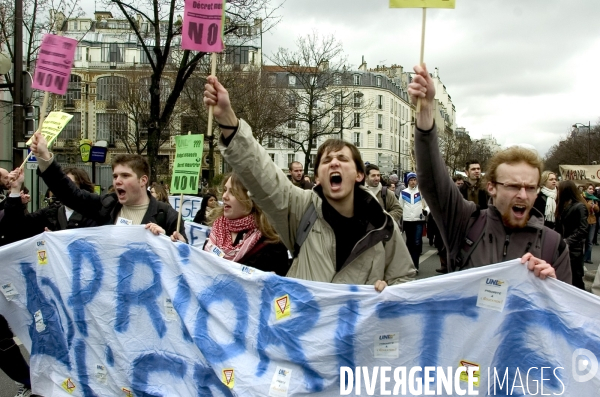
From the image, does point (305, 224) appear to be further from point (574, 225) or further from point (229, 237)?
point (574, 225)

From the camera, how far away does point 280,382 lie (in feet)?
9.27

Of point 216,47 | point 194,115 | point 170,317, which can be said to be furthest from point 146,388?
point 194,115

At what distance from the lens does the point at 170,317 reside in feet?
11.1

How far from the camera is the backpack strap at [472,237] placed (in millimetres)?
2592

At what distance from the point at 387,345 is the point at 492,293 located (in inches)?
21.6

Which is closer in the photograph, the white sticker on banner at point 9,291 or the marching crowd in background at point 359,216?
the marching crowd in background at point 359,216

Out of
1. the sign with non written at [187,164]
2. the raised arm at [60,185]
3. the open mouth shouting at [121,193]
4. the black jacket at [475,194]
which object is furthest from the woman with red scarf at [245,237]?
the black jacket at [475,194]

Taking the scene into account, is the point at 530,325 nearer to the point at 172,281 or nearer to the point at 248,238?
the point at 248,238

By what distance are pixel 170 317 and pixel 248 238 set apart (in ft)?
2.17

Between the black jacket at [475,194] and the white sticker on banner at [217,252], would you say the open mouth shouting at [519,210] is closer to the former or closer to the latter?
the white sticker on banner at [217,252]

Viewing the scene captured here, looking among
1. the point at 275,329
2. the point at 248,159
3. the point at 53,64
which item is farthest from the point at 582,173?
the point at 248,159

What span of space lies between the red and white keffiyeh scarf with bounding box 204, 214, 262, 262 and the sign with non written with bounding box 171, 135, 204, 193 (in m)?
0.29

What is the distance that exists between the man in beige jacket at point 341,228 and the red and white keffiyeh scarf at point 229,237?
65 centimetres

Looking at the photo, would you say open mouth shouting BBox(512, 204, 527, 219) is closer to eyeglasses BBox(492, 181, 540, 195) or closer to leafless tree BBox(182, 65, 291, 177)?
eyeglasses BBox(492, 181, 540, 195)
